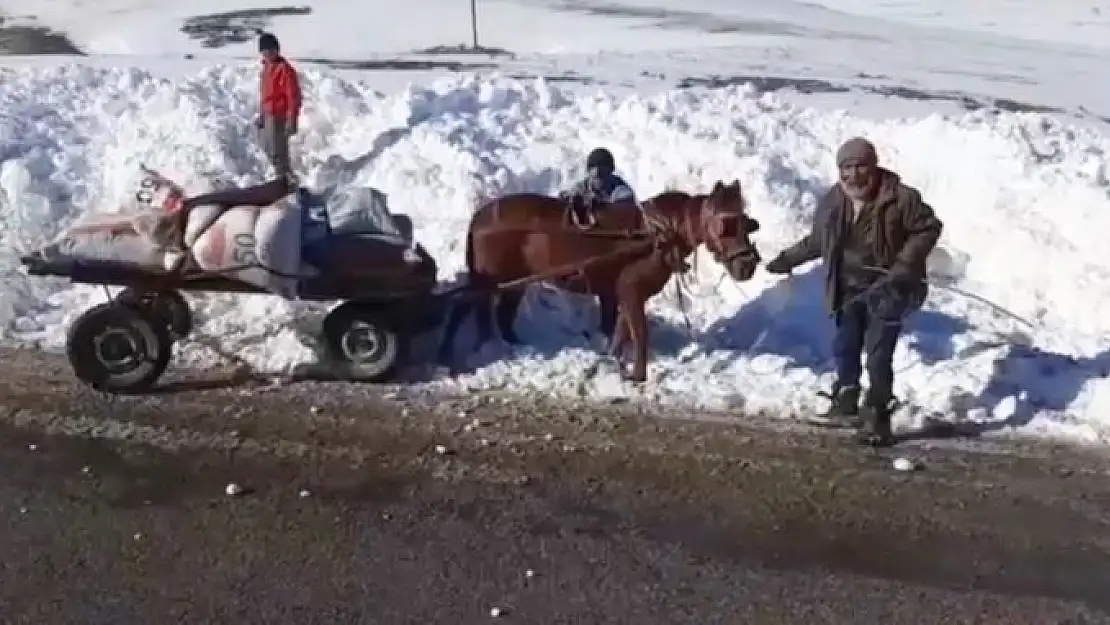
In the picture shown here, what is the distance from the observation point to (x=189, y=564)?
7449 millimetres

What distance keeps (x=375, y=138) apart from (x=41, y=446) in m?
5.51

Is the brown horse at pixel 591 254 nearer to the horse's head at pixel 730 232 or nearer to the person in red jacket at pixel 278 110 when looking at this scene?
the horse's head at pixel 730 232

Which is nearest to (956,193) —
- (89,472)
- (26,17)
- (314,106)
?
(314,106)

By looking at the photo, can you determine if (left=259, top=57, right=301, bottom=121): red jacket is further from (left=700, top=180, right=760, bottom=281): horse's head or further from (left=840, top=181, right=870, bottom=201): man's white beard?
(left=840, top=181, right=870, bottom=201): man's white beard

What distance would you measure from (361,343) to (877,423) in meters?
3.23

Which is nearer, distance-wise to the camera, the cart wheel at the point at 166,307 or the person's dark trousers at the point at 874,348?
the person's dark trousers at the point at 874,348

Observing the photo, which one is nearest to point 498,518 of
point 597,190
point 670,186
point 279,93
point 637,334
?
point 637,334

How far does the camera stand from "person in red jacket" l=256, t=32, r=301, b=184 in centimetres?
1333

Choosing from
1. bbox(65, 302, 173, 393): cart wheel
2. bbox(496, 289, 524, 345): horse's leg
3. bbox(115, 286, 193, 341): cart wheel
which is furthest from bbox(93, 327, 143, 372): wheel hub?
bbox(496, 289, 524, 345): horse's leg

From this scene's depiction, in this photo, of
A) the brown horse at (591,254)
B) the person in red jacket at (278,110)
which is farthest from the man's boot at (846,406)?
the person in red jacket at (278,110)

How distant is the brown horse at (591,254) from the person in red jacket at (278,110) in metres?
3.23

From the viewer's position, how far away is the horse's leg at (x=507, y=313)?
10.6 metres

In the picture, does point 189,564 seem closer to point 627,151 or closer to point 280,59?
point 627,151

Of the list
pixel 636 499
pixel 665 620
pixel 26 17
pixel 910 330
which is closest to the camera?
pixel 665 620
